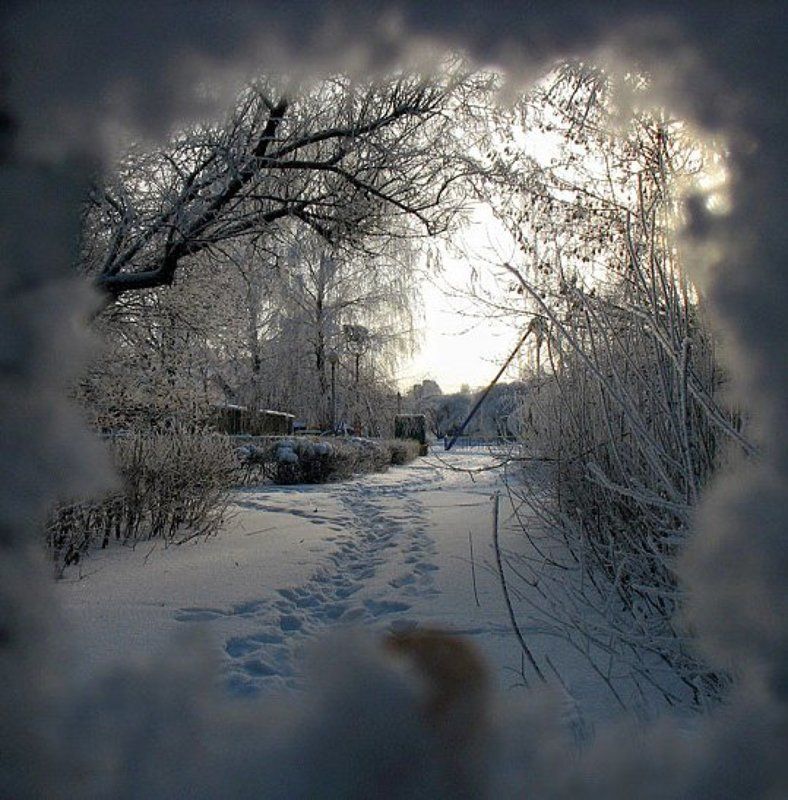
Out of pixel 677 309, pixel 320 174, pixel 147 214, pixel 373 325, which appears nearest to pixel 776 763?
pixel 677 309

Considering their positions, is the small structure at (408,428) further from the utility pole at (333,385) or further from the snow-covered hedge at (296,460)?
the snow-covered hedge at (296,460)

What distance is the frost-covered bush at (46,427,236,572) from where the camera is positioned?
13.6ft

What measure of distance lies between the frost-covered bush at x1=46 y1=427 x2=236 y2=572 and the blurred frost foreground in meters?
3.88

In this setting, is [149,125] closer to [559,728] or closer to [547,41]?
[547,41]

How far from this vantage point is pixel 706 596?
0.59 ft

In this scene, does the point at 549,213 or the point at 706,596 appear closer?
the point at 706,596

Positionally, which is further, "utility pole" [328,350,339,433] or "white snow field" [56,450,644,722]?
"utility pole" [328,350,339,433]

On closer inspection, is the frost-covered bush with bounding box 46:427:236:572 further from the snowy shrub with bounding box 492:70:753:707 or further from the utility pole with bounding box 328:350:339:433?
the utility pole with bounding box 328:350:339:433

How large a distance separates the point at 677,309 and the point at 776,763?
1.65 m

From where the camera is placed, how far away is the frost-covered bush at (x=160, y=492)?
13.6ft

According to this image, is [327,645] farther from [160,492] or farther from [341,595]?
[160,492]

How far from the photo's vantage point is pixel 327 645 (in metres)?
0.19

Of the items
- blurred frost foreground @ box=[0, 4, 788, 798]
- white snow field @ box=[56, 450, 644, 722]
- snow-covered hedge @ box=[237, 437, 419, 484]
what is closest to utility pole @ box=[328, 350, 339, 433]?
snow-covered hedge @ box=[237, 437, 419, 484]

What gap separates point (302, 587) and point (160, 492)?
1.83 m
